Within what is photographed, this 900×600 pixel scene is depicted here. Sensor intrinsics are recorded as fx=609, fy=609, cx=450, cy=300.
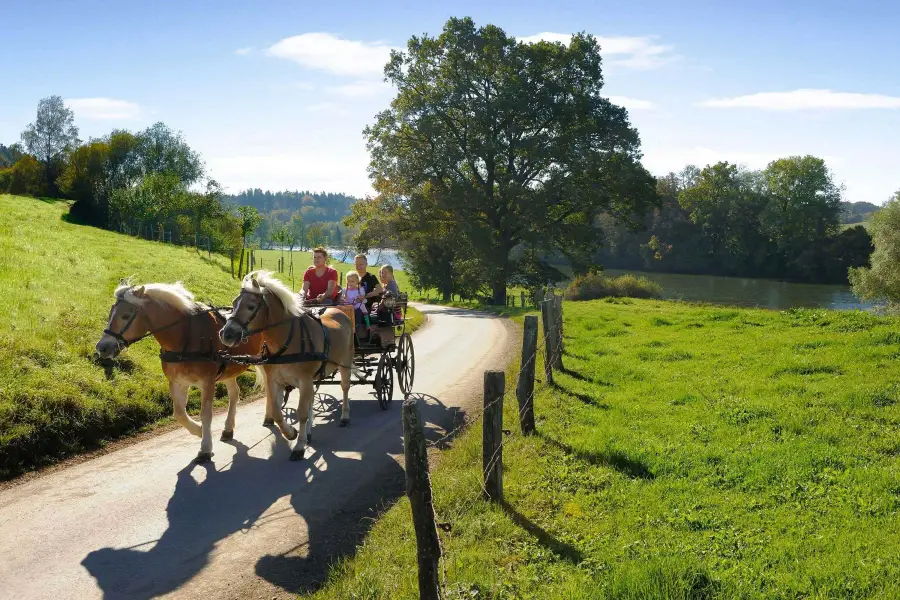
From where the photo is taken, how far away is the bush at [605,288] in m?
42.6

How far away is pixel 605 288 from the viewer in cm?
4288

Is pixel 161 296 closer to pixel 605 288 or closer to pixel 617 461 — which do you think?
pixel 617 461

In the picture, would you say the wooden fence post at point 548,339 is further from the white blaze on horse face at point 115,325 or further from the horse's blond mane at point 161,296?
the white blaze on horse face at point 115,325

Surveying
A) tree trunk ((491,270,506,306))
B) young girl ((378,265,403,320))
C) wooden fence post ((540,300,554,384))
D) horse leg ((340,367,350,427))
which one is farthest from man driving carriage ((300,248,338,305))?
tree trunk ((491,270,506,306))

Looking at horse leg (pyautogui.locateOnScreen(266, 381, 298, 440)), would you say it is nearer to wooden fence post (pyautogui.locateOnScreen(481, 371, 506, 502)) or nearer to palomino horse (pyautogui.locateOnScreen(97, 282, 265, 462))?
palomino horse (pyautogui.locateOnScreen(97, 282, 265, 462))

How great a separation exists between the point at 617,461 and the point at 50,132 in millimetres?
102734

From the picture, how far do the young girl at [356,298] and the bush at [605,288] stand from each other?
32287 millimetres

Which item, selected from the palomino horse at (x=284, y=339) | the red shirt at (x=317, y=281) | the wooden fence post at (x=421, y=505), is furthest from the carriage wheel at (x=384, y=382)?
the wooden fence post at (x=421, y=505)

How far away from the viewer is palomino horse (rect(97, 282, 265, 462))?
25.1 feet

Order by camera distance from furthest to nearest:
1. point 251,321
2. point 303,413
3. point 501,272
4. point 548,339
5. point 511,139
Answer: point 501,272, point 511,139, point 548,339, point 303,413, point 251,321

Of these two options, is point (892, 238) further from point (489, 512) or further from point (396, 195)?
point (489, 512)

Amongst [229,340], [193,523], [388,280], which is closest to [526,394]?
[229,340]

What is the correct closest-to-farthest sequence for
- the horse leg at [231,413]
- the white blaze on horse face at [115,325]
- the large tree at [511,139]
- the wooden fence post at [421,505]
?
the wooden fence post at [421,505]
the white blaze on horse face at [115,325]
the horse leg at [231,413]
the large tree at [511,139]

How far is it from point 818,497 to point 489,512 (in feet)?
11.3
